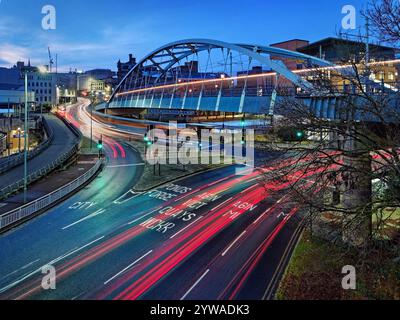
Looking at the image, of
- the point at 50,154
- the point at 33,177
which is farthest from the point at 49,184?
the point at 50,154

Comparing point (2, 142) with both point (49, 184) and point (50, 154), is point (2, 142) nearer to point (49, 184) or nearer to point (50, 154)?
point (50, 154)

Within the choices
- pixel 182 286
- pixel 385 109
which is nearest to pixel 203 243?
pixel 182 286

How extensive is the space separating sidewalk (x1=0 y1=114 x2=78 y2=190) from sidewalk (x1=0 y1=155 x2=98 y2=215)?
2777 millimetres

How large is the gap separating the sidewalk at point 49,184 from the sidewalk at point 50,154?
9.11 ft

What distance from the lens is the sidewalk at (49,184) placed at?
26094 millimetres

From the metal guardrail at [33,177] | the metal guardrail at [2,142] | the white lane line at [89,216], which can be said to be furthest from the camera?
the metal guardrail at [2,142]

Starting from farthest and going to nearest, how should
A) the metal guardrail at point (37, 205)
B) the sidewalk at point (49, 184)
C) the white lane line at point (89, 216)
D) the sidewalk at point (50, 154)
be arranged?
the sidewalk at point (50, 154), the sidewalk at point (49, 184), the white lane line at point (89, 216), the metal guardrail at point (37, 205)

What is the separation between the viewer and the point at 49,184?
3284 centimetres

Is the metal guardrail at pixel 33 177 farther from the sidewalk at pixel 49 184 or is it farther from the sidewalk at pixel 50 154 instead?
the sidewalk at pixel 50 154

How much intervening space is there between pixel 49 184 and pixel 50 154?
17.2 m

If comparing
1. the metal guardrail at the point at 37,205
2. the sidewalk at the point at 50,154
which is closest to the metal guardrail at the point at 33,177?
the sidewalk at the point at 50,154
